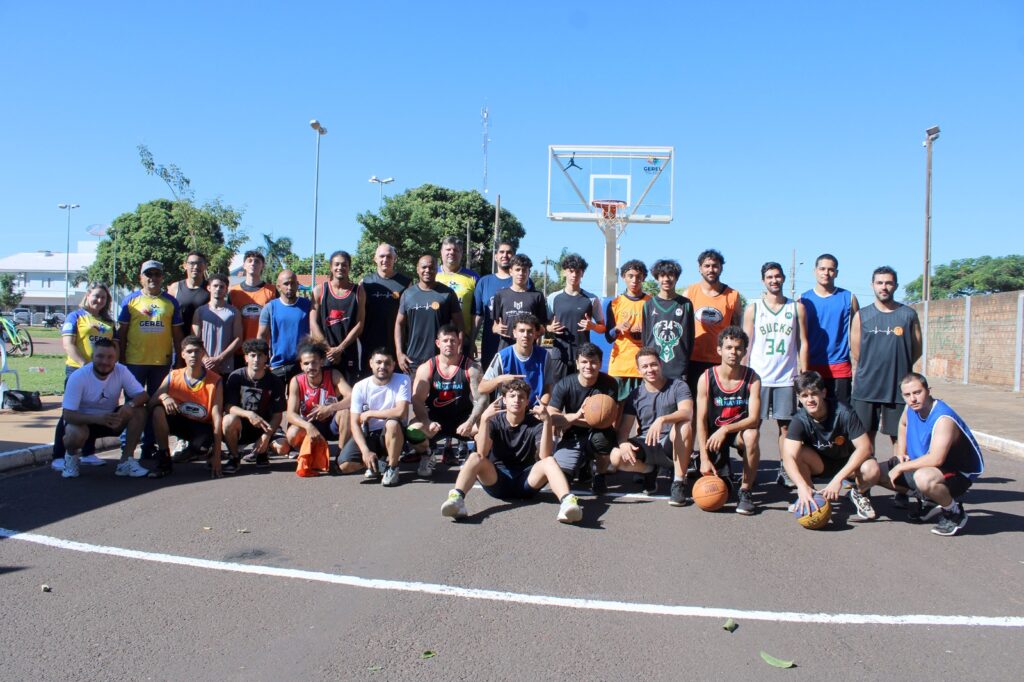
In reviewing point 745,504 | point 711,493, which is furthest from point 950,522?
point 711,493

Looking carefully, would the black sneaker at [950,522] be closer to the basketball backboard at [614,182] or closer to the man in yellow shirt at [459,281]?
the man in yellow shirt at [459,281]

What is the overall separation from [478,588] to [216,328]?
5425 mm

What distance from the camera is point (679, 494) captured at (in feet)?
21.9

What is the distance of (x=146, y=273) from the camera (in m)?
8.28

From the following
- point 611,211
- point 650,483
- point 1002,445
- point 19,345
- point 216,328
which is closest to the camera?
point 650,483

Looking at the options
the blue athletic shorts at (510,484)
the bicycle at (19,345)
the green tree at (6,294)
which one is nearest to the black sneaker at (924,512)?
the blue athletic shorts at (510,484)

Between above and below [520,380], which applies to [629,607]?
below

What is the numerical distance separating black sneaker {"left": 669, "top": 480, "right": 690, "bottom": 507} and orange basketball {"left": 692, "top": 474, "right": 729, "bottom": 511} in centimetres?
15

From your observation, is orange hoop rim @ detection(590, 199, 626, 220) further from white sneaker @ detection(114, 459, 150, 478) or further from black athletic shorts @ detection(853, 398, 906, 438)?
white sneaker @ detection(114, 459, 150, 478)

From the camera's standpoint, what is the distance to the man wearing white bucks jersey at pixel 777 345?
7379 mm

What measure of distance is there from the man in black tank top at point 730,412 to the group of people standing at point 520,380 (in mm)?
19

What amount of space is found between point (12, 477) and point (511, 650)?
620cm

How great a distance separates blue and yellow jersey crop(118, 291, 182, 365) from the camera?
8289mm

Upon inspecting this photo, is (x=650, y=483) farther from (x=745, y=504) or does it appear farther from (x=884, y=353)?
(x=884, y=353)
